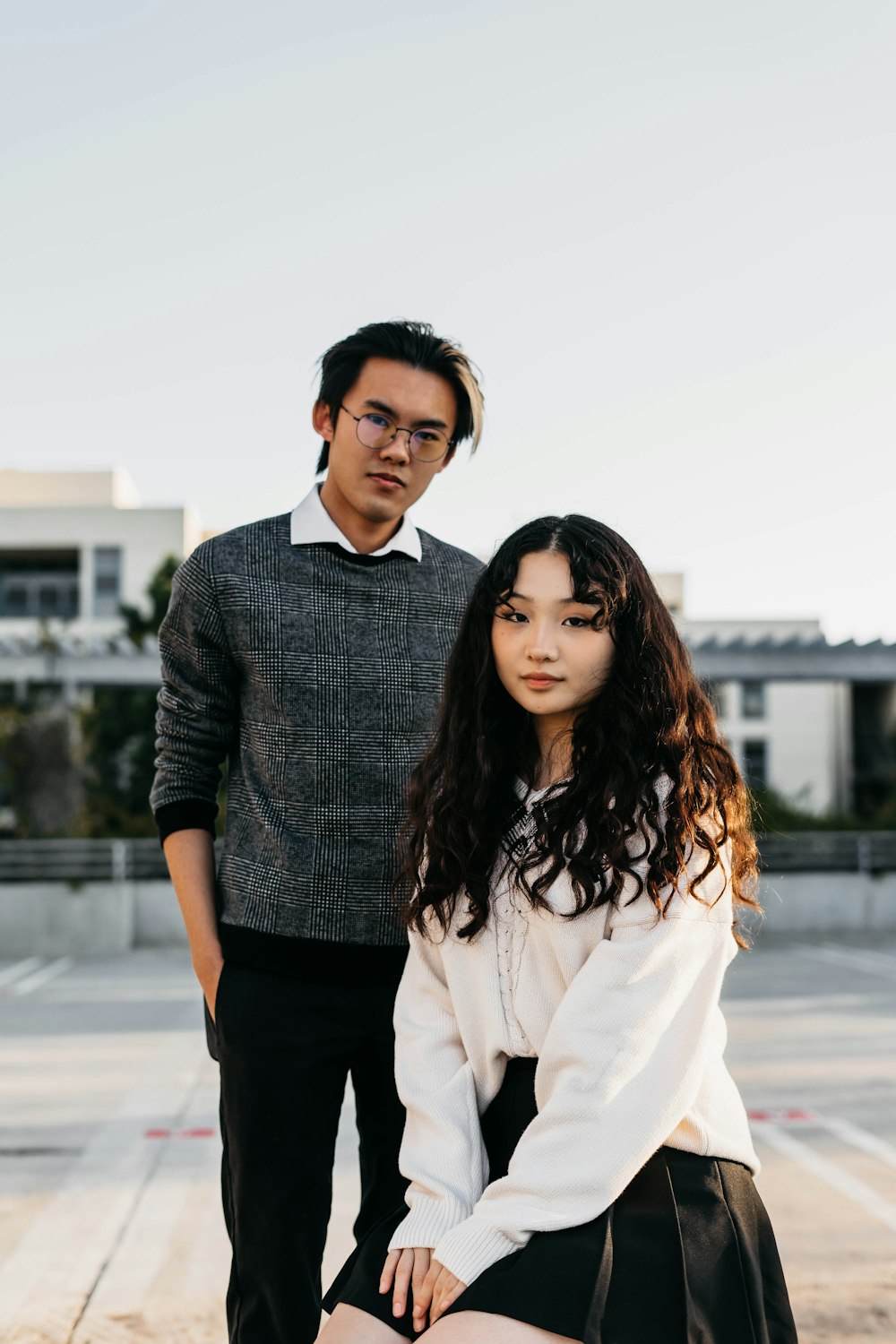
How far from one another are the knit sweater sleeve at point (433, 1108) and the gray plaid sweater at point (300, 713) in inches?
9.7

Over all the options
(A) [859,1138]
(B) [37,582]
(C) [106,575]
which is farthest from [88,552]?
(A) [859,1138]

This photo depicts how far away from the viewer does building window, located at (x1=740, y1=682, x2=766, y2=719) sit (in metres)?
37.1

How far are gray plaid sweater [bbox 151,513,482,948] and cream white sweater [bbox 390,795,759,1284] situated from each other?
1.02 ft

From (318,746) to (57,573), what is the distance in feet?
103

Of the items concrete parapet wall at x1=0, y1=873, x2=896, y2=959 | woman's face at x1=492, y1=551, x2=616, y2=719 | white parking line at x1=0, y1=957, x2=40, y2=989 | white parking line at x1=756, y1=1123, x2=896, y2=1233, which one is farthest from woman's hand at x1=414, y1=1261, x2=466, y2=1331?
concrete parapet wall at x1=0, y1=873, x2=896, y2=959

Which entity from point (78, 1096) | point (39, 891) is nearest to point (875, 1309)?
point (78, 1096)

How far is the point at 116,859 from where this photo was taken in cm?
1388

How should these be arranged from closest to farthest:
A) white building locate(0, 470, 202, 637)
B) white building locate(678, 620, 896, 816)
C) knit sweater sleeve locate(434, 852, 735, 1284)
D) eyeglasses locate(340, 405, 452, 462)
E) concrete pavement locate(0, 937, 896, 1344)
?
knit sweater sleeve locate(434, 852, 735, 1284) → eyeglasses locate(340, 405, 452, 462) → concrete pavement locate(0, 937, 896, 1344) → white building locate(0, 470, 202, 637) → white building locate(678, 620, 896, 816)

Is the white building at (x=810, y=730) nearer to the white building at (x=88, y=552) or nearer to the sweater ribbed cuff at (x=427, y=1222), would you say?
the white building at (x=88, y=552)

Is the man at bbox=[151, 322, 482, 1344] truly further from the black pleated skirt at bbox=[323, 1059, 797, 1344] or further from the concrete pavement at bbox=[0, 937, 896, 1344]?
the concrete pavement at bbox=[0, 937, 896, 1344]

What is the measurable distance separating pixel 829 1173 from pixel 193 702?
3120mm

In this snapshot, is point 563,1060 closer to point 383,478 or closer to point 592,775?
point 592,775

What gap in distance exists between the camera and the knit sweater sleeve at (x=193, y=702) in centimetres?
209

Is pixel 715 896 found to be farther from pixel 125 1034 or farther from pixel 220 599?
pixel 125 1034
